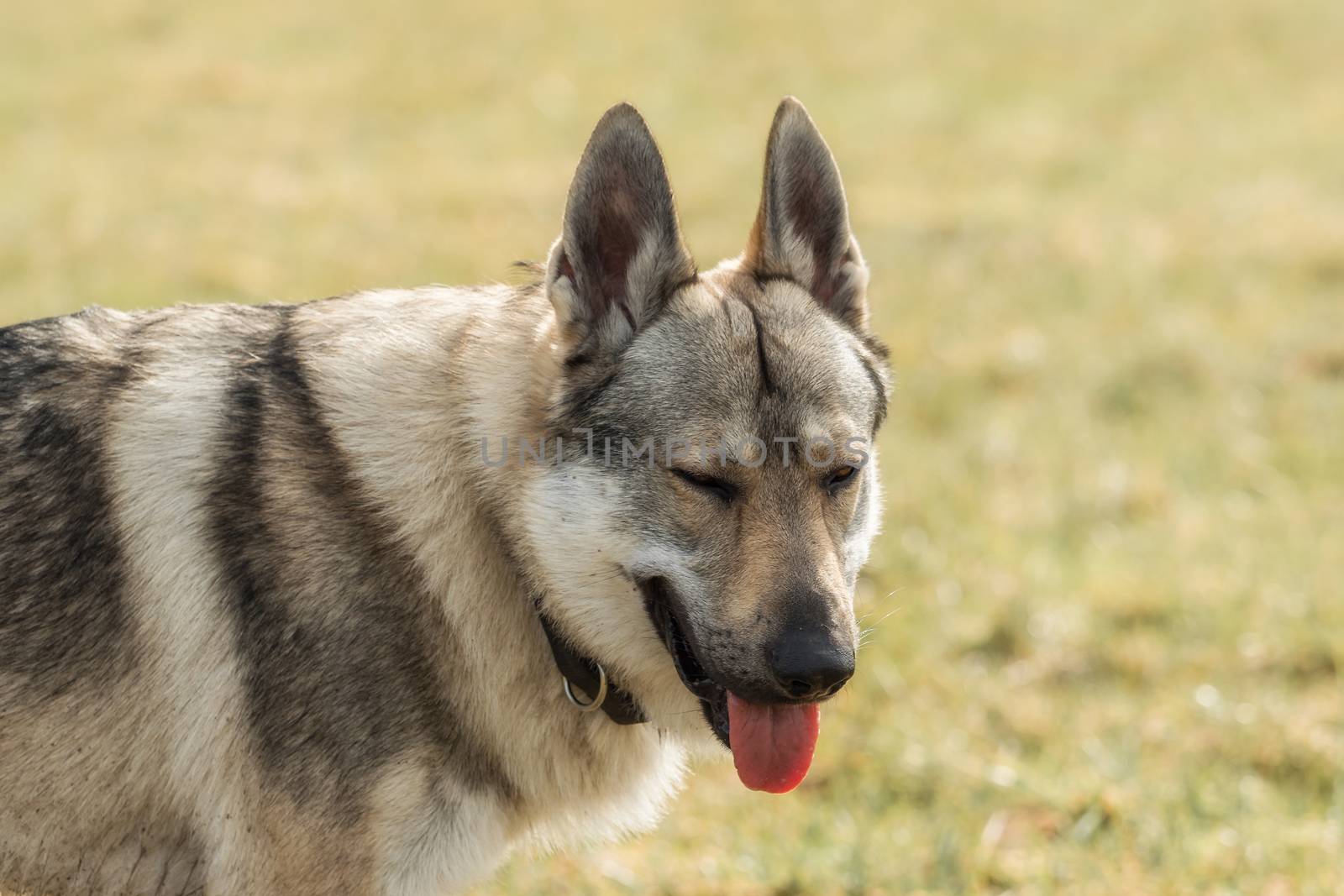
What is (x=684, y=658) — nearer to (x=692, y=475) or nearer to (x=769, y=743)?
(x=769, y=743)

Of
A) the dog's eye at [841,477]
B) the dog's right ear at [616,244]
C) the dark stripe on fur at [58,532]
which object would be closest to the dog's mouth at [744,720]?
the dog's eye at [841,477]

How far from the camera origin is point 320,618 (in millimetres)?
2908

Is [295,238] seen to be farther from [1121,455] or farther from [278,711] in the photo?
[278,711]

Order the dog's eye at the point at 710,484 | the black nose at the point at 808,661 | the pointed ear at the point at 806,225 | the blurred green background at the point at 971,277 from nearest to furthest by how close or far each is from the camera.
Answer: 1. the black nose at the point at 808,661
2. the dog's eye at the point at 710,484
3. the pointed ear at the point at 806,225
4. the blurred green background at the point at 971,277

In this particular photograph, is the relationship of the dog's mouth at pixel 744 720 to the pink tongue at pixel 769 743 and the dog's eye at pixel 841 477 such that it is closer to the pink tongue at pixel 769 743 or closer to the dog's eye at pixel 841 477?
the pink tongue at pixel 769 743

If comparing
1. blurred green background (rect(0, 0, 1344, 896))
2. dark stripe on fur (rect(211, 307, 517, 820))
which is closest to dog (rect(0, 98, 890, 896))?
dark stripe on fur (rect(211, 307, 517, 820))

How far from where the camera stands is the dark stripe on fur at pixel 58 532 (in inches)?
114

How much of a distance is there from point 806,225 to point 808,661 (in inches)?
46.1

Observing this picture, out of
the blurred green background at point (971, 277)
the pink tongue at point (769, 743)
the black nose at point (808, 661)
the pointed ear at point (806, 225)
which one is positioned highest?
the pointed ear at point (806, 225)

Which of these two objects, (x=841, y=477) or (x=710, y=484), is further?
(x=841, y=477)

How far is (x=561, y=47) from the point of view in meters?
14.1

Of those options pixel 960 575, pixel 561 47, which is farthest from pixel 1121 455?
pixel 561 47

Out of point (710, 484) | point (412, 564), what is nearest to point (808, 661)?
point (710, 484)

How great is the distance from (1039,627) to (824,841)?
1.74 meters
